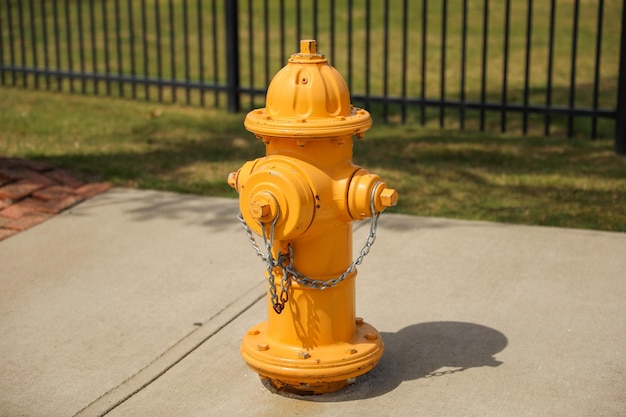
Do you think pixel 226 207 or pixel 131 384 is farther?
pixel 226 207

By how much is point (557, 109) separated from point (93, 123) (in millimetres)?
4013

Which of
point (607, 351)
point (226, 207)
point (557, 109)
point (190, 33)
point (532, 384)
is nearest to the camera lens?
point (532, 384)

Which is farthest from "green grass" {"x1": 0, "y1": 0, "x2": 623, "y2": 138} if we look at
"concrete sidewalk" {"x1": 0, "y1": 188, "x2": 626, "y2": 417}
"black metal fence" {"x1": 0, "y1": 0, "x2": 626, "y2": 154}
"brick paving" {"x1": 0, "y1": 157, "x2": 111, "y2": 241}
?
"concrete sidewalk" {"x1": 0, "y1": 188, "x2": 626, "y2": 417}

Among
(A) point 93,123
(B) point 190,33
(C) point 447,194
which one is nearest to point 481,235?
(C) point 447,194

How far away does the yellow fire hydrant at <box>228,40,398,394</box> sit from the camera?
3.45 metres

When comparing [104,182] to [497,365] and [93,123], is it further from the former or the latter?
[497,365]

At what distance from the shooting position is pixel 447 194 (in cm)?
633

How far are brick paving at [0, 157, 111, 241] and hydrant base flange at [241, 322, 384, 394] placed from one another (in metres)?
2.53

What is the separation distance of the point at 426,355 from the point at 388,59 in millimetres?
7327

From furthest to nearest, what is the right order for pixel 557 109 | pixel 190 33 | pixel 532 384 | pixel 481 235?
pixel 190 33 → pixel 557 109 → pixel 481 235 → pixel 532 384

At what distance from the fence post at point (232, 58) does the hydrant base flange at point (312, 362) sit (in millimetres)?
5307

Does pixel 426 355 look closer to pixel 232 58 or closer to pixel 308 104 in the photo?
pixel 308 104

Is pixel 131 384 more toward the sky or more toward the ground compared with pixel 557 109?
more toward the ground

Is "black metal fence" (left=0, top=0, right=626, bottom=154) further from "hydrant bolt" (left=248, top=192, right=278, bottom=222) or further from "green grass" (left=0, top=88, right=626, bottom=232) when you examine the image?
"hydrant bolt" (left=248, top=192, right=278, bottom=222)
